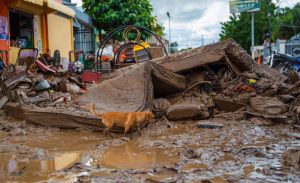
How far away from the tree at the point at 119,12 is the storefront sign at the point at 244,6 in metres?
11.3

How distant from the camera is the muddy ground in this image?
13.5 ft

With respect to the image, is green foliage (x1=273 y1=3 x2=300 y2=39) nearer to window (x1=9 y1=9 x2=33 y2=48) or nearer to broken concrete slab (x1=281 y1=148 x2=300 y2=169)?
window (x1=9 y1=9 x2=33 y2=48)

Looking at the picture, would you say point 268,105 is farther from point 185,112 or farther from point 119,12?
point 119,12

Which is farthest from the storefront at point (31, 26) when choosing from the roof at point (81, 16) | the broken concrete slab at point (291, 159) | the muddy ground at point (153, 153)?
the broken concrete slab at point (291, 159)

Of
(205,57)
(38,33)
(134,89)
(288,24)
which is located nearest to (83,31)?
(38,33)

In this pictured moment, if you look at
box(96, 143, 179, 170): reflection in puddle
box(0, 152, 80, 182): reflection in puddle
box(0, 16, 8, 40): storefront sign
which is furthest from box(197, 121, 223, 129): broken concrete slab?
box(0, 16, 8, 40): storefront sign

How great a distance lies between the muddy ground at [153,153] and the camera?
411cm

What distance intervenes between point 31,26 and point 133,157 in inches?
379

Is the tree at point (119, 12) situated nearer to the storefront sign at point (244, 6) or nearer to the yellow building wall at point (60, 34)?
the yellow building wall at point (60, 34)

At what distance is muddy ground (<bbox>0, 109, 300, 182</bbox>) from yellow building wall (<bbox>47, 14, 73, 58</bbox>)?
857cm

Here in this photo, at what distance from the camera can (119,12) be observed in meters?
19.9

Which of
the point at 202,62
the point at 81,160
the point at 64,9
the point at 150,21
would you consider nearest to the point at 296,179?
the point at 81,160

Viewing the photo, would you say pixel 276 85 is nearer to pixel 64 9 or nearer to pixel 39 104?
pixel 39 104

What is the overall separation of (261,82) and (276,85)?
33cm
